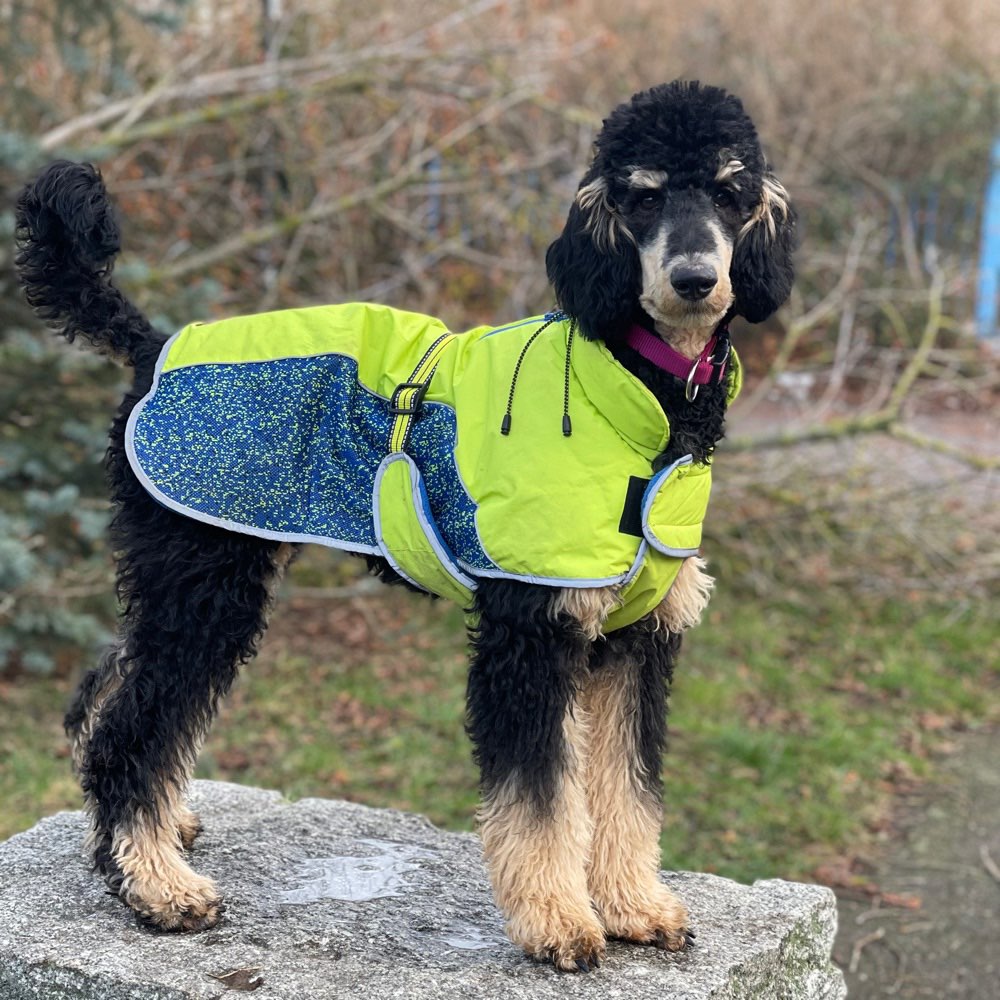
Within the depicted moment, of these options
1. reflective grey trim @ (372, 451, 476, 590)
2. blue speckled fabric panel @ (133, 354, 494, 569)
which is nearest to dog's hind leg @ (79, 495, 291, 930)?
blue speckled fabric panel @ (133, 354, 494, 569)

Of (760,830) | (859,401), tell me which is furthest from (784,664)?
(859,401)

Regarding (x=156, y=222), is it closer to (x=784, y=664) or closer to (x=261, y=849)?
(x=784, y=664)

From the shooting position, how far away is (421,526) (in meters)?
3.27

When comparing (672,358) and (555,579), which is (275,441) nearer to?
(555,579)

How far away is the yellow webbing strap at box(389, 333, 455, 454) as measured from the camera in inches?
132

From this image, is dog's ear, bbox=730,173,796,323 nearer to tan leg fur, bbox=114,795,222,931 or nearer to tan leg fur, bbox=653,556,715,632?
tan leg fur, bbox=653,556,715,632

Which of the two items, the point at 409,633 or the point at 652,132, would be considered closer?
the point at 652,132

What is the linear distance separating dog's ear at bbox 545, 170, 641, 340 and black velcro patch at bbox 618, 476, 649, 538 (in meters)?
0.38

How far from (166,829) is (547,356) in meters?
1.66

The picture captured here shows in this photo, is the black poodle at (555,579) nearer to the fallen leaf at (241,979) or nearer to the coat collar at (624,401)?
the coat collar at (624,401)

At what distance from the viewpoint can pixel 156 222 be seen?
8469 millimetres

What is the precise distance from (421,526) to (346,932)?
1.15 metres

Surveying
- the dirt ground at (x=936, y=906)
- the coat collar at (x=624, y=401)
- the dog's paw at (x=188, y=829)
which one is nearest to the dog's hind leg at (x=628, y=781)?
the coat collar at (x=624, y=401)

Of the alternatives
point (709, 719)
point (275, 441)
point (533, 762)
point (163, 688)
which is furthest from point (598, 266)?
point (709, 719)
